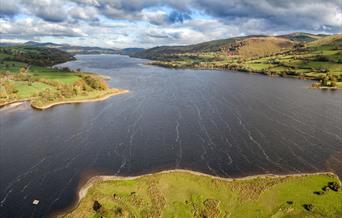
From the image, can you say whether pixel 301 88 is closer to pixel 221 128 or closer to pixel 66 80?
pixel 221 128

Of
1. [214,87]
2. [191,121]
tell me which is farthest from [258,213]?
[214,87]

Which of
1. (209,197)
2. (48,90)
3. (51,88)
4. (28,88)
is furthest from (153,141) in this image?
(28,88)

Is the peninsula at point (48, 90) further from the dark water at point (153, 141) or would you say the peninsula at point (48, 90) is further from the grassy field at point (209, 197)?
the grassy field at point (209, 197)

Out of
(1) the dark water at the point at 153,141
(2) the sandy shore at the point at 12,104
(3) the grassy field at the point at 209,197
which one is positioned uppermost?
(3) the grassy field at the point at 209,197

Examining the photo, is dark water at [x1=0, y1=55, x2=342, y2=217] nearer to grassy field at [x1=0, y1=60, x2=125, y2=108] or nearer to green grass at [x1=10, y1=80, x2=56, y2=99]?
grassy field at [x1=0, y1=60, x2=125, y2=108]

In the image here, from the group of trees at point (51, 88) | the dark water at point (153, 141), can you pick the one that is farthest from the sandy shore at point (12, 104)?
the dark water at point (153, 141)

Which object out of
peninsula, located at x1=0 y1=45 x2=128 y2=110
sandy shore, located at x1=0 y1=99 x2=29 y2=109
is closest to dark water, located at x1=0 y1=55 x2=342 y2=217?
sandy shore, located at x1=0 y1=99 x2=29 y2=109
